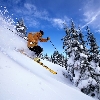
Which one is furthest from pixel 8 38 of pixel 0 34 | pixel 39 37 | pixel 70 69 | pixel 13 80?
pixel 13 80

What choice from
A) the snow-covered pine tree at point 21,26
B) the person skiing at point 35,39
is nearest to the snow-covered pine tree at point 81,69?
the person skiing at point 35,39

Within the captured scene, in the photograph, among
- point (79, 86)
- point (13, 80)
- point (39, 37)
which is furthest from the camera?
point (79, 86)

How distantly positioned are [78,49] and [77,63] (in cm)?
272

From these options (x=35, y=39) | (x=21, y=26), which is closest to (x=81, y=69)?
(x=35, y=39)

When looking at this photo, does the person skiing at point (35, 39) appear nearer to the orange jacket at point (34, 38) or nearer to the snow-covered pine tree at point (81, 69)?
the orange jacket at point (34, 38)

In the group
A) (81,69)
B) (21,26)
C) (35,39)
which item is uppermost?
(21,26)

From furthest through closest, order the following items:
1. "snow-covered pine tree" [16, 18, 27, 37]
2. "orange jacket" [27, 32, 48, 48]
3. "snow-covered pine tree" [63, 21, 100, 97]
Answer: "snow-covered pine tree" [16, 18, 27, 37] → "snow-covered pine tree" [63, 21, 100, 97] → "orange jacket" [27, 32, 48, 48]

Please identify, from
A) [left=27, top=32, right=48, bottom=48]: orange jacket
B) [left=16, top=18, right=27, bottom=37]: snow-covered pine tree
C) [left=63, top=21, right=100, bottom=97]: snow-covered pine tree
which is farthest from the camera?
[left=16, top=18, right=27, bottom=37]: snow-covered pine tree

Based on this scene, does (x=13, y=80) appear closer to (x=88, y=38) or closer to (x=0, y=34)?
(x=0, y=34)

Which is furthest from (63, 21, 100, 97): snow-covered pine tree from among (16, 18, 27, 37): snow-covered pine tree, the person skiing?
(16, 18, 27, 37): snow-covered pine tree

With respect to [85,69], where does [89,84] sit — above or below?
below

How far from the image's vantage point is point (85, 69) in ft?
86.2

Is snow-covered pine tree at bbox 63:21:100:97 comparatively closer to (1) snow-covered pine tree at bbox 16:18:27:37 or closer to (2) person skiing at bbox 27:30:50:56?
(2) person skiing at bbox 27:30:50:56

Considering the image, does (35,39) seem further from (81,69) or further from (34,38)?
(81,69)
